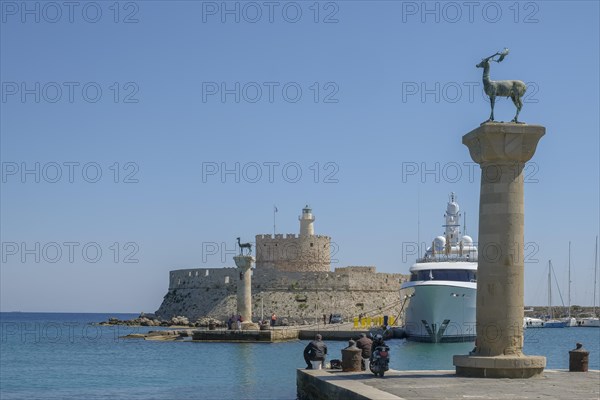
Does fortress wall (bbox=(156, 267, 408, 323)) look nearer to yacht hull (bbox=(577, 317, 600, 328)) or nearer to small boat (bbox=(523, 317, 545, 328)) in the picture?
small boat (bbox=(523, 317, 545, 328))

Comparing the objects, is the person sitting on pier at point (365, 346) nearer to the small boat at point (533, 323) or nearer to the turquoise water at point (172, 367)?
the turquoise water at point (172, 367)

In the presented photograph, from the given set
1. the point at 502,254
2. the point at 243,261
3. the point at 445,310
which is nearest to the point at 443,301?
the point at 445,310

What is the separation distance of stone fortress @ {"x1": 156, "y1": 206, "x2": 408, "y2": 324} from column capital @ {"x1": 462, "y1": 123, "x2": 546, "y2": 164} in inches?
1932

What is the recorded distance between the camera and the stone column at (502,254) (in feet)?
52.1

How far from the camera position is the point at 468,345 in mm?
44375

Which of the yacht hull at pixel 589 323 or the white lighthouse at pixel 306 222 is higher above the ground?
the white lighthouse at pixel 306 222

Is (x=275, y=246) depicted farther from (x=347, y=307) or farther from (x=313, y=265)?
(x=347, y=307)

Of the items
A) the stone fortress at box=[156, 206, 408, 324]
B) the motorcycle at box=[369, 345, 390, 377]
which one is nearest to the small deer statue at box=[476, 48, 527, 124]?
the motorcycle at box=[369, 345, 390, 377]

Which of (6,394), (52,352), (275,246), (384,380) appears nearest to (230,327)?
(52,352)

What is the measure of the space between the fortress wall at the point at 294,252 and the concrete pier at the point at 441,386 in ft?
168

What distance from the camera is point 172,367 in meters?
33.3

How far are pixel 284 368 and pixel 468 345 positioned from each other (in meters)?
16.1

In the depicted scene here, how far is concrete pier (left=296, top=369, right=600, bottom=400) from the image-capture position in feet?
43.0

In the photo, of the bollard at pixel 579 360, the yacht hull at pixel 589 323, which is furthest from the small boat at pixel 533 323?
the bollard at pixel 579 360
